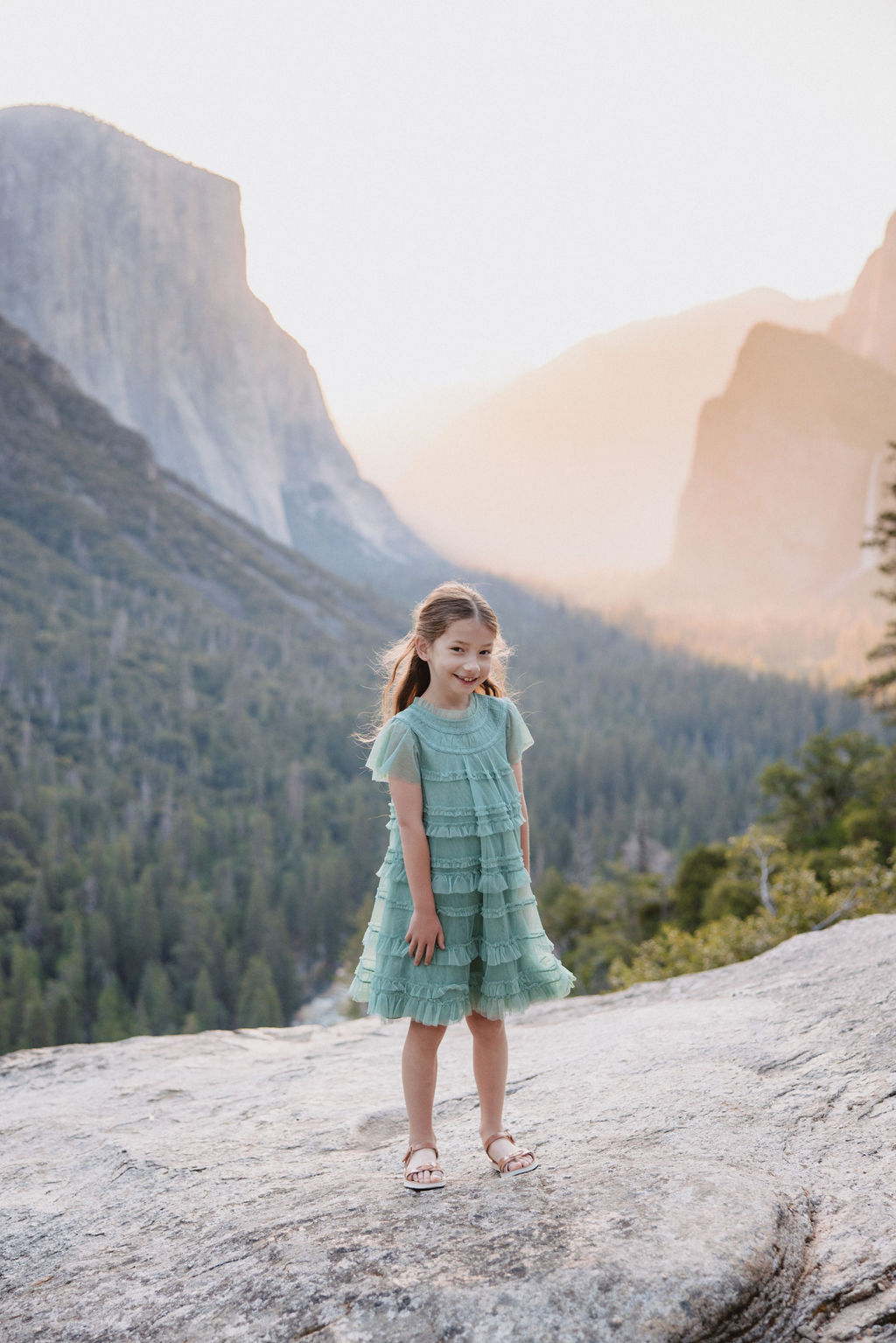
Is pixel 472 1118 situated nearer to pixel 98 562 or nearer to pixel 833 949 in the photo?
pixel 833 949

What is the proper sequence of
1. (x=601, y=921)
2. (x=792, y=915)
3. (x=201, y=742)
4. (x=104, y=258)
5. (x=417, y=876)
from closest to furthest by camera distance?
(x=417, y=876)
(x=792, y=915)
(x=601, y=921)
(x=201, y=742)
(x=104, y=258)

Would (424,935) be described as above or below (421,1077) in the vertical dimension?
above

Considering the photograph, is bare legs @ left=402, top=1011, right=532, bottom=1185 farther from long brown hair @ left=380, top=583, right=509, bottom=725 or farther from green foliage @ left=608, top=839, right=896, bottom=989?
green foliage @ left=608, top=839, right=896, bottom=989

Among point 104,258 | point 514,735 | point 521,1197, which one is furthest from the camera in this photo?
point 104,258

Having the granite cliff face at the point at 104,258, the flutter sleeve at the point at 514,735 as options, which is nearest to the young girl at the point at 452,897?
the flutter sleeve at the point at 514,735

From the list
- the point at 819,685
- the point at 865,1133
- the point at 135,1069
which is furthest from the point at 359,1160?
the point at 819,685

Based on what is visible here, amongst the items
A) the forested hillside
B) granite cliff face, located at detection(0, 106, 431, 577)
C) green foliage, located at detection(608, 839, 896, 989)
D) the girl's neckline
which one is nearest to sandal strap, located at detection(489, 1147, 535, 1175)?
the girl's neckline

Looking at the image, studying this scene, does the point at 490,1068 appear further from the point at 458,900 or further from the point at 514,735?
the point at 514,735

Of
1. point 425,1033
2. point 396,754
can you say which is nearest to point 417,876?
point 396,754

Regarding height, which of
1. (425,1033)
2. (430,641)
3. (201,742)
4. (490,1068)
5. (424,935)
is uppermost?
(201,742)

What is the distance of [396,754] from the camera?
13.6 feet

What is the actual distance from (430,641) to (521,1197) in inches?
93.2

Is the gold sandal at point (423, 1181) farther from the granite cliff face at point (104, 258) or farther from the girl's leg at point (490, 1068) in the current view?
the granite cliff face at point (104, 258)

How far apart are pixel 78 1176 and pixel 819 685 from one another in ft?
521
